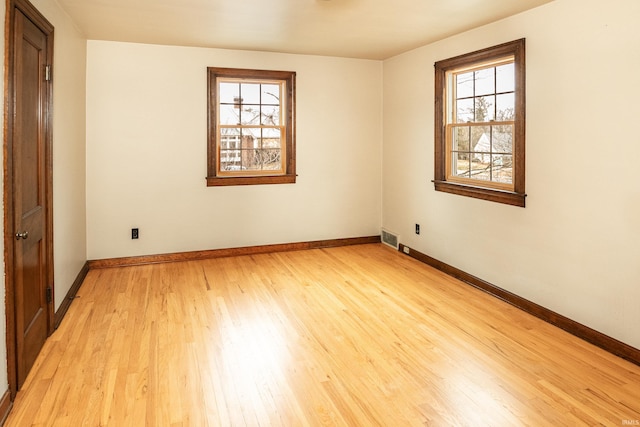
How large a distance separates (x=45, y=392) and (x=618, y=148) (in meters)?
3.78

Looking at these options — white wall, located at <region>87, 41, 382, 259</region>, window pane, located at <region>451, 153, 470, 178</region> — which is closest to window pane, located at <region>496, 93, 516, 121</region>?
window pane, located at <region>451, 153, 470, 178</region>

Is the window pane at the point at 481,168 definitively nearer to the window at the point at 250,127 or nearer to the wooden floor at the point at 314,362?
the wooden floor at the point at 314,362

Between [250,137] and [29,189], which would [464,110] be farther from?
[29,189]

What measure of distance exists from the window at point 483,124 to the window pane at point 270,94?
1967mm

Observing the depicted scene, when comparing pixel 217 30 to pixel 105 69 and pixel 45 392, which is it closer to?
pixel 105 69

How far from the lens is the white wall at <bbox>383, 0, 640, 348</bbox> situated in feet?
9.78

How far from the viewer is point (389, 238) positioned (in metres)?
6.13

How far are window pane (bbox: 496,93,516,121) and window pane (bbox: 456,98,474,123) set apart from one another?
0.41 metres

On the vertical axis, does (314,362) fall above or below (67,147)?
below

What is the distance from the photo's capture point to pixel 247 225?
5695 mm

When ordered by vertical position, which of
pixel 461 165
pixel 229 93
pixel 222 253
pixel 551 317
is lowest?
pixel 551 317

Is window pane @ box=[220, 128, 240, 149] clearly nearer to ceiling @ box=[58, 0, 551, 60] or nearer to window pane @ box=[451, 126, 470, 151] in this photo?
→ ceiling @ box=[58, 0, 551, 60]

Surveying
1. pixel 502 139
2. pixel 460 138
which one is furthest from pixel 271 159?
A: pixel 502 139

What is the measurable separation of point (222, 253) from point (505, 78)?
11.9 ft
